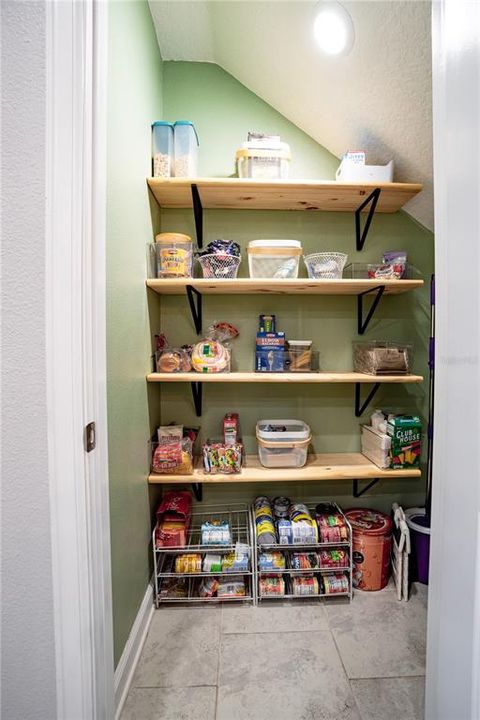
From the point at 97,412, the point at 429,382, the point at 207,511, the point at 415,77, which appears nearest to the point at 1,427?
the point at 97,412

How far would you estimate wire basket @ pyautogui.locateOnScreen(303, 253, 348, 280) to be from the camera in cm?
164

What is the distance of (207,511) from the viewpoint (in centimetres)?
190

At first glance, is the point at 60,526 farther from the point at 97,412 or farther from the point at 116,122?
the point at 116,122

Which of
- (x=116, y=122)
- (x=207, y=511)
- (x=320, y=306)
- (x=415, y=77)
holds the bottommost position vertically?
(x=207, y=511)

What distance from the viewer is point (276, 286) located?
164 cm

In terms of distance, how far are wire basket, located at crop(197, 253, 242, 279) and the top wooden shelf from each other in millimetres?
317

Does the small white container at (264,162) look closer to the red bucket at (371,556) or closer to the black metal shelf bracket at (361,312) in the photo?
the black metal shelf bracket at (361,312)

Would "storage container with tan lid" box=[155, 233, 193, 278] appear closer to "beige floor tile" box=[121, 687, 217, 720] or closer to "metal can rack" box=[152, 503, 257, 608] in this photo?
"metal can rack" box=[152, 503, 257, 608]

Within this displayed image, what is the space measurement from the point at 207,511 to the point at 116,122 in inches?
70.9

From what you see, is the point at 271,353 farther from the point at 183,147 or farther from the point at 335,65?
the point at 335,65

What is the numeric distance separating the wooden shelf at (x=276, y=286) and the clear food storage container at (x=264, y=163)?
50 cm

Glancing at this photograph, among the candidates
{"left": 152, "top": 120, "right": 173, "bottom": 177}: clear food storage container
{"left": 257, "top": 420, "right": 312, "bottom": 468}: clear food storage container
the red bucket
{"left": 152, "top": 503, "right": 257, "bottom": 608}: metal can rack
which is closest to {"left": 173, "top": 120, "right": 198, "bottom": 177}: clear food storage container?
{"left": 152, "top": 120, "right": 173, "bottom": 177}: clear food storage container

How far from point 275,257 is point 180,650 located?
1.69 metres

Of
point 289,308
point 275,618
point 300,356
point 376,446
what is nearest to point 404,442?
point 376,446
